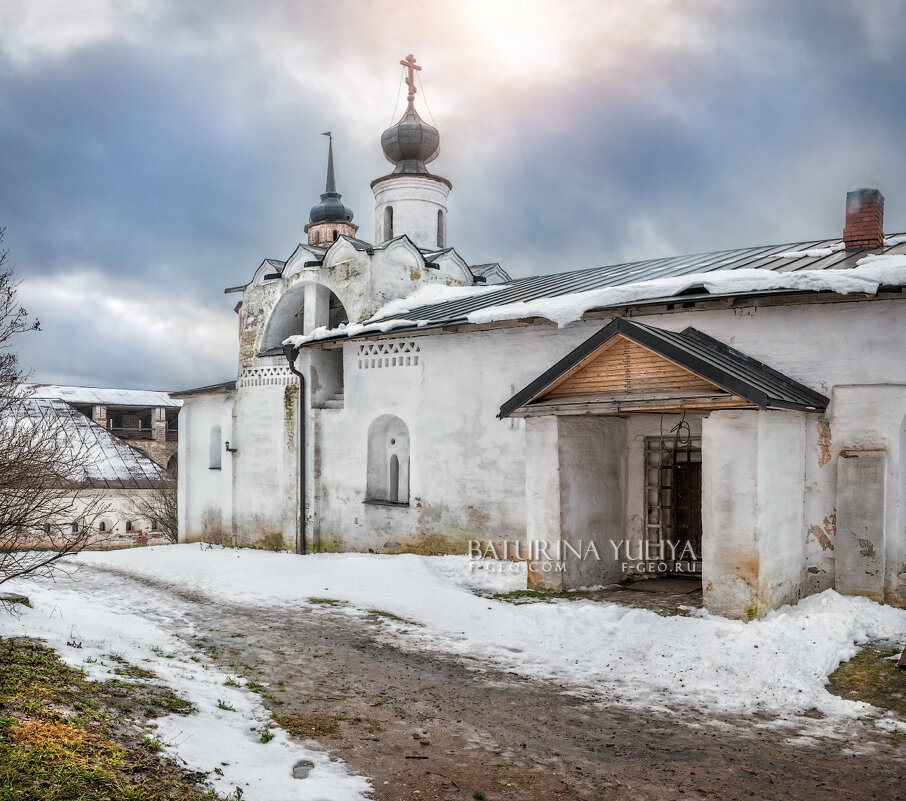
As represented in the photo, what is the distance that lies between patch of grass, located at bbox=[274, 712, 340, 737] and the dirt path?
20 millimetres

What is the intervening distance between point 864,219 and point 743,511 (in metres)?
5.48

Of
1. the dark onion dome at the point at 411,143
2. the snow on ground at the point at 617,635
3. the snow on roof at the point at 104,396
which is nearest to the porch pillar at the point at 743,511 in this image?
the snow on ground at the point at 617,635

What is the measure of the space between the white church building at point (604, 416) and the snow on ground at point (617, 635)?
0.74 meters

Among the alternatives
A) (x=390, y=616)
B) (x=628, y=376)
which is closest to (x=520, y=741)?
(x=390, y=616)

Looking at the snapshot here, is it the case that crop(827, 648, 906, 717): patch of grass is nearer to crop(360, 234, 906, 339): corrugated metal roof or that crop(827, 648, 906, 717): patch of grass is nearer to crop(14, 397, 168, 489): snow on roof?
crop(360, 234, 906, 339): corrugated metal roof

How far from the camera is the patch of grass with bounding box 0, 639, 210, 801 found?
335 cm

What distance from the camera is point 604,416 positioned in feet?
32.8

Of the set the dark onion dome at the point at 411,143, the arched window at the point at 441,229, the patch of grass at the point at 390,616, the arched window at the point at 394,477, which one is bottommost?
the patch of grass at the point at 390,616

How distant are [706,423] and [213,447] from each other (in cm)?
1395

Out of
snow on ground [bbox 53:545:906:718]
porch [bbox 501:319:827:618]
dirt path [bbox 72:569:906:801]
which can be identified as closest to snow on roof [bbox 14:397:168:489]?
snow on ground [bbox 53:545:906:718]

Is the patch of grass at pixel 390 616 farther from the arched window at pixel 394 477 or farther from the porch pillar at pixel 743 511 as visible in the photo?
the arched window at pixel 394 477

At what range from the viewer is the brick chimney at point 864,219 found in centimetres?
1050

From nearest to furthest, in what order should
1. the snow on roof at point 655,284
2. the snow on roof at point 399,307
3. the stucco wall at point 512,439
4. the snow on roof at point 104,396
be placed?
the stucco wall at point 512,439 < the snow on roof at point 655,284 < the snow on roof at point 399,307 < the snow on roof at point 104,396

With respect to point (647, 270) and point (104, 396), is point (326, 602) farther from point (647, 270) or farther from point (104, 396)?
point (104, 396)
